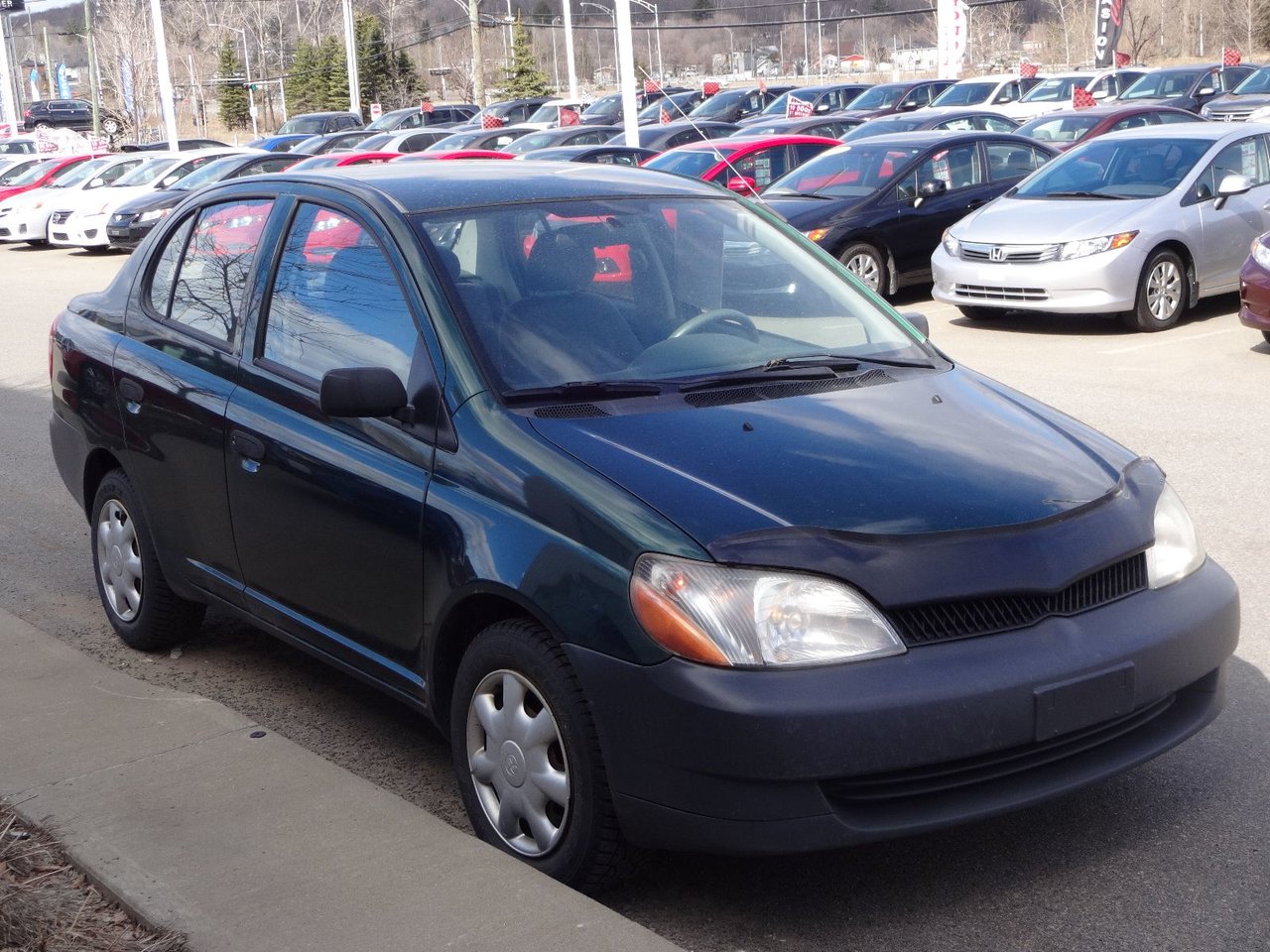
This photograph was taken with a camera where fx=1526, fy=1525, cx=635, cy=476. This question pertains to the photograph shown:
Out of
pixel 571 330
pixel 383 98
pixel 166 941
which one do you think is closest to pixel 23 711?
pixel 166 941

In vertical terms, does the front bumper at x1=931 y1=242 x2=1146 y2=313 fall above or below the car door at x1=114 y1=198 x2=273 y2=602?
below

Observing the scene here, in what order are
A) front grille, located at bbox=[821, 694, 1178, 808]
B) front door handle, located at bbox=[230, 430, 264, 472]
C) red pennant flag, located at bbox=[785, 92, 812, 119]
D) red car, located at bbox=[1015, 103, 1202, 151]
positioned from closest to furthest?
front grille, located at bbox=[821, 694, 1178, 808]
front door handle, located at bbox=[230, 430, 264, 472]
red car, located at bbox=[1015, 103, 1202, 151]
red pennant flag, located at bbox=[785, 92, 812, 119]

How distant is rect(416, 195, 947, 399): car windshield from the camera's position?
13.2 feet

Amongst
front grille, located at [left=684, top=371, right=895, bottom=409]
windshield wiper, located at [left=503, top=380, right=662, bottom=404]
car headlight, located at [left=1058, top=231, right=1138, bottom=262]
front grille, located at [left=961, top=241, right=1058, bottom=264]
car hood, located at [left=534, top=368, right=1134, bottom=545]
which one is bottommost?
front grille, located at [left=961, top=241, right=1058, bottom=264]

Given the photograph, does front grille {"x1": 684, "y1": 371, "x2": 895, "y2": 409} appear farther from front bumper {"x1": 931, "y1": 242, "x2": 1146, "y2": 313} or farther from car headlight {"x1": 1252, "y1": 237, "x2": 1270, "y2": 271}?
front bumper {"x1": 931, "y1": 242, "x2": 1146, "y2": 313}

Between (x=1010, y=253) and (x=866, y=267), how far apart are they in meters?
2.08

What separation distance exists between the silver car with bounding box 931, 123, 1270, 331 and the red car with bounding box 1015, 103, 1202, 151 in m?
5.89

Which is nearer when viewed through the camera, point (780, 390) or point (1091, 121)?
point (780, 390)

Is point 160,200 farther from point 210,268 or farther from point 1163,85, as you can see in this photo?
point 210,268

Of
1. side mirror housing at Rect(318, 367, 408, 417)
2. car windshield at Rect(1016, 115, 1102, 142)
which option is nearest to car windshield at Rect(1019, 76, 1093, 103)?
car windshield at Rect(1016, 115, 1102, 142)

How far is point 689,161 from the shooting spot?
17.4 m

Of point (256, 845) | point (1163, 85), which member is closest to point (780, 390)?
point (256, 845)

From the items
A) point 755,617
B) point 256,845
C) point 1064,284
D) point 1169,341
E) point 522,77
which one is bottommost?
point 1169,341

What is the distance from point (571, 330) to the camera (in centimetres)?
410
